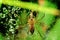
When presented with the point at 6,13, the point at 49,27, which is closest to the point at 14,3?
the point at 6,13

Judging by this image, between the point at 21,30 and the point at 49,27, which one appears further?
the point at 21,30

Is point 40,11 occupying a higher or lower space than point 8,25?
higher

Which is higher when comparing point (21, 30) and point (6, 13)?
point (6, 13)

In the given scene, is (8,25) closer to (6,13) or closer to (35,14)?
(6,13)

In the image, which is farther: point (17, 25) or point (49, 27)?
point (17, 25)

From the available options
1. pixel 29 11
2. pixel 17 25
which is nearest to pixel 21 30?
pixel 17 25

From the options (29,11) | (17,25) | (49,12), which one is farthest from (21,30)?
(49,12)

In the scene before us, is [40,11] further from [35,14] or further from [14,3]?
[14,3]

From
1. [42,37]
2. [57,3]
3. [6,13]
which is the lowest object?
[42,37]
